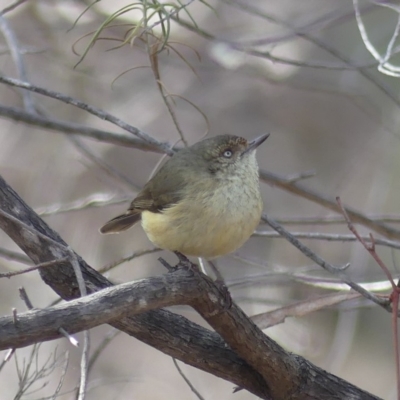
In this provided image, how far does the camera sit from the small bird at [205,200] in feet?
12.7

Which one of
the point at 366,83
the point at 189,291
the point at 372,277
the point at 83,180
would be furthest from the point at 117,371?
the point at 189,291

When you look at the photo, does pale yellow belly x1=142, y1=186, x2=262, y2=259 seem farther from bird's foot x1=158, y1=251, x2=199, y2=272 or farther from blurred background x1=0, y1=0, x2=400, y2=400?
Result: blurred background x1=0, y1=0, x2=400, y2=400

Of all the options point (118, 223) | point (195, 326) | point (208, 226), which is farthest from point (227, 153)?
point (195, 326)

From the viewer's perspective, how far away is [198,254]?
3.97 meters

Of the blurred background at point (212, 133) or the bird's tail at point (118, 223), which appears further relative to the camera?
the blurred background at point (212, 133)

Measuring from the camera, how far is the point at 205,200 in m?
3.98

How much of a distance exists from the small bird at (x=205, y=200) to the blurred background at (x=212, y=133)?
2.88m

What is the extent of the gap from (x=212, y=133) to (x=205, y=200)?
714 cm

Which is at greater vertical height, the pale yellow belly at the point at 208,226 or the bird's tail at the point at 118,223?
the bird's tail at the point at 118,223

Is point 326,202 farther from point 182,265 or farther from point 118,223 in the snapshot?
point 182,265

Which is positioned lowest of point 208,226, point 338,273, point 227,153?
point 338,273

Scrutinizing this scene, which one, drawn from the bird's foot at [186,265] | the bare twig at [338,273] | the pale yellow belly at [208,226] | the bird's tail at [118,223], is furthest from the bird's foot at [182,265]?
the bird's tail at [118,223]

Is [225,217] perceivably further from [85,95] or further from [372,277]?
[85,95]

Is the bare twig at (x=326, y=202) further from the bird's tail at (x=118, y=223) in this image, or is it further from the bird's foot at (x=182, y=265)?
the bird's foot at (x=182, y=265)
